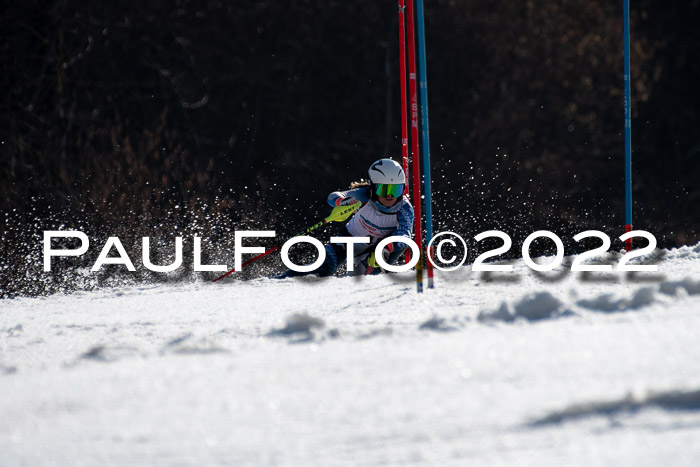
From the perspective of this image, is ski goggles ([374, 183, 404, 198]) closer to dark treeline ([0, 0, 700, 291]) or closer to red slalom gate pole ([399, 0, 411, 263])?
red slalom gate pole ([399, 0, 411, 263])

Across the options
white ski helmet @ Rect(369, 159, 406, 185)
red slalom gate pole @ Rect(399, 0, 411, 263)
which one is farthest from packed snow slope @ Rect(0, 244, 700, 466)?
white ski helmet @ Rect(369, 159, 406, 185)

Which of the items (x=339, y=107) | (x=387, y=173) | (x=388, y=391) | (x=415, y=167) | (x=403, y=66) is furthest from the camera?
(x=339, y=107)

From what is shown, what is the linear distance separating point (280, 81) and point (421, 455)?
16817 mm

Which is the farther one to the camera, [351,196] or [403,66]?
[351,196]

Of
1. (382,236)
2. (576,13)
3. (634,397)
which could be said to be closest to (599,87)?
(576,13)

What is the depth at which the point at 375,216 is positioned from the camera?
7.64 m

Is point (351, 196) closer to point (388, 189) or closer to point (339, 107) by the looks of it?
point (388, 189)

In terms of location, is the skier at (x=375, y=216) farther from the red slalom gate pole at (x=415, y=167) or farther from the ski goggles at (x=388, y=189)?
the red slalom gate pole at (x=415, y=167)

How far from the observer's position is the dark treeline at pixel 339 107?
15.2 metres

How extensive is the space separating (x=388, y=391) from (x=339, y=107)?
1645cm

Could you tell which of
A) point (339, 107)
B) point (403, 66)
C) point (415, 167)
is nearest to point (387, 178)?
point (403, 66)

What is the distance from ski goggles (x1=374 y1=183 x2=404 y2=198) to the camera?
7262 mm

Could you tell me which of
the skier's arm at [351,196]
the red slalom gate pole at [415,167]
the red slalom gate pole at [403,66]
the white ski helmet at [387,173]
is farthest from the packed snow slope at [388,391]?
the skier's arm at [351,196]

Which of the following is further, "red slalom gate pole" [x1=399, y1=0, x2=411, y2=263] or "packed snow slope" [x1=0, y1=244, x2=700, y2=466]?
"red slalom gate pole" [x1=399, y1=0, x2=411, y2=263]
